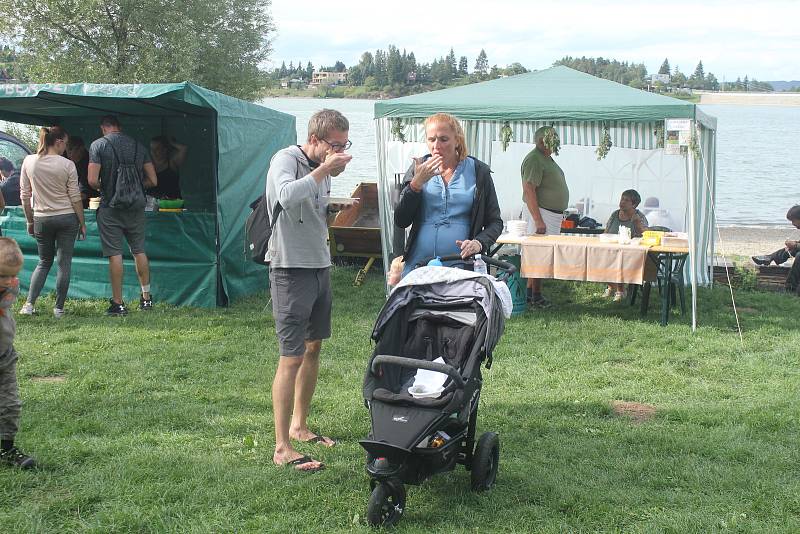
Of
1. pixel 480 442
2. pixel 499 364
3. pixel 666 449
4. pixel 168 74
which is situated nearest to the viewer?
pixel 480 442

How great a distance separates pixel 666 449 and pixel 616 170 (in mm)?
7511

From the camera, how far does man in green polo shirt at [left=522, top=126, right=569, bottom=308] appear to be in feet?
31.0

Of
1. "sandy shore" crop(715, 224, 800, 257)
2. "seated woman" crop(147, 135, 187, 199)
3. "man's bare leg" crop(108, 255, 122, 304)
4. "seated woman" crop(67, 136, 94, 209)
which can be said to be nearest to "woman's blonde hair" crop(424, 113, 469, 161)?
"man's bare leg" crop(108, 255, 122, 304)

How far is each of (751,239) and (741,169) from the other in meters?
22.2

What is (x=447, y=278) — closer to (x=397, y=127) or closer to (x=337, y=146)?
(x=337, y=146)

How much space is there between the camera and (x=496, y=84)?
34.3 feet

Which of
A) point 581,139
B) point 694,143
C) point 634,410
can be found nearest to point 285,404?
point 634,410

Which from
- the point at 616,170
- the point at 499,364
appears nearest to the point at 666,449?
the point at 499,364

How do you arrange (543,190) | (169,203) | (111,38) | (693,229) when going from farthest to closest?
(111,38)
(543,190)
(169,203)
(693,229)

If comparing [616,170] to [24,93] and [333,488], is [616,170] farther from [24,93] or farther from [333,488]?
[333,488]

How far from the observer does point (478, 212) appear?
4547mm

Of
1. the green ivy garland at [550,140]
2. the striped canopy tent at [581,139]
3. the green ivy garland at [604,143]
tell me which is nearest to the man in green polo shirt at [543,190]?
the green ivy garland at [550,140]

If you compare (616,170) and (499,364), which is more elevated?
(616,170)

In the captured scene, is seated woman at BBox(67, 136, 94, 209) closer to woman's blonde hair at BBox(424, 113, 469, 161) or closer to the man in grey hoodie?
the man in grey hoodie
